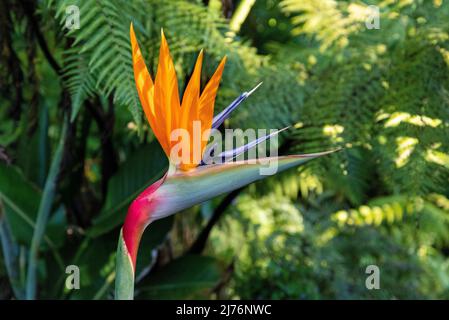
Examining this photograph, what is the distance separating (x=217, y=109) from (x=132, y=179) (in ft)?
0.72

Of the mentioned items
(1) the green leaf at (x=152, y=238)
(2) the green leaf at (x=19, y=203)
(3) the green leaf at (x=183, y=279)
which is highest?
(2) the green leaf at (x=19, y=203)

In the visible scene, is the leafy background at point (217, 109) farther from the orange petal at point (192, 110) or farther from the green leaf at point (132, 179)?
the orange petal at point (192, 110)

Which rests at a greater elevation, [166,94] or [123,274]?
[166,94]

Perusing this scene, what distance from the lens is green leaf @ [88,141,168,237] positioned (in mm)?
1254

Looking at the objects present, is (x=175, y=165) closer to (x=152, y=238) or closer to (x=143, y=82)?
(x=143, y=82)

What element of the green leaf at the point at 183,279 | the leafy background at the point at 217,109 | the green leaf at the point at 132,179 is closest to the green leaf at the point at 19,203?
the leafy background at the point at 217,109

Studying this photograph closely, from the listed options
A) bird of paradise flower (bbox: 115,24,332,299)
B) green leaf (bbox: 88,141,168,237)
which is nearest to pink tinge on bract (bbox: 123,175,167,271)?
bird of paradise flower (bbox: 115,24,332,299)

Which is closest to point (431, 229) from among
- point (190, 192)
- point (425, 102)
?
point (425, 102)

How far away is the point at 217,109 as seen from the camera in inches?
47.0

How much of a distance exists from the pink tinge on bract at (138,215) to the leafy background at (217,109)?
7.0 inches

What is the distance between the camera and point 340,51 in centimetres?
129

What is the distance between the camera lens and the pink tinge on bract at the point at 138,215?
70 cm

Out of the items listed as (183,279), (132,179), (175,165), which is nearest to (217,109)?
(132,179)

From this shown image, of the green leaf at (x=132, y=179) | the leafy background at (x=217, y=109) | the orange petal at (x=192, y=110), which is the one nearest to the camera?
the orange petal at (x=192, y=110)
